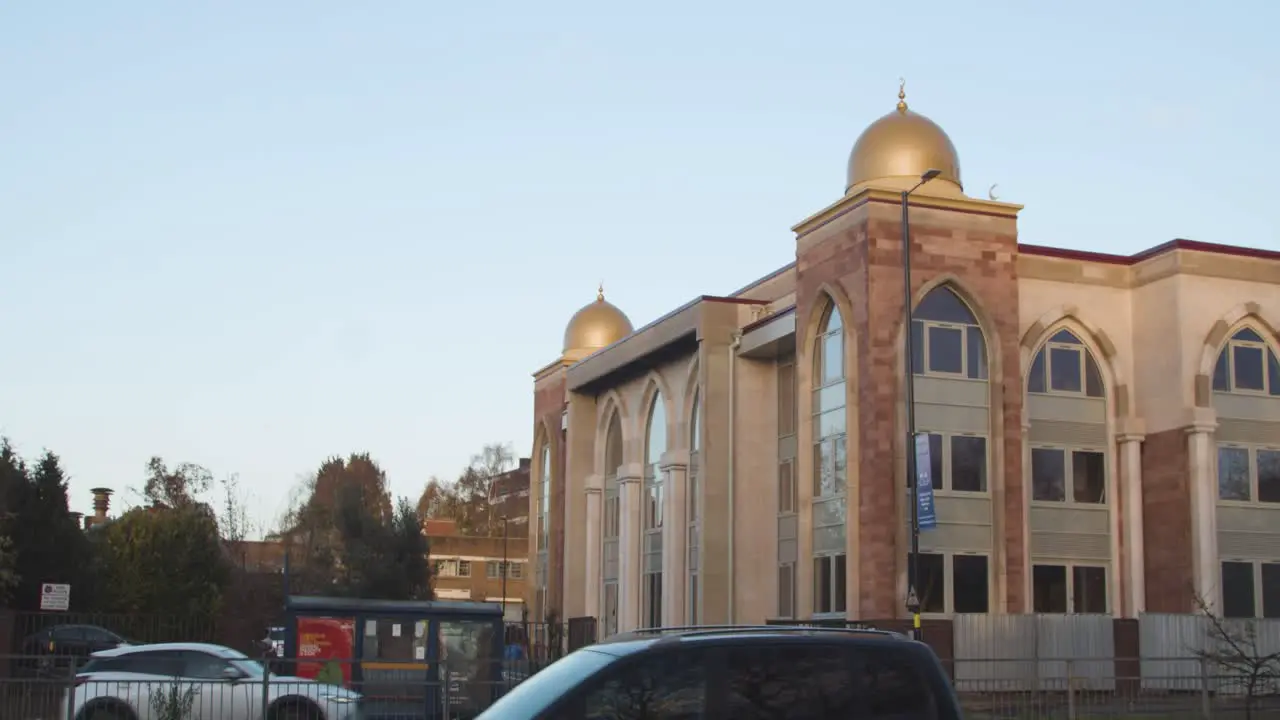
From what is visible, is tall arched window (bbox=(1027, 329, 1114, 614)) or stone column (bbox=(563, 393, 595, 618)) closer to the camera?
tall arched window (bbox=(1027, 329, 1114, 614))

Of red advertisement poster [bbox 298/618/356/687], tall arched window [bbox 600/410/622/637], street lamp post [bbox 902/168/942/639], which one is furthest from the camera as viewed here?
tall arched window [bbox 600/410/622/637]

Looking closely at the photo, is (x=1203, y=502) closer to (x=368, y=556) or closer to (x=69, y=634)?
(x=69, y=634)

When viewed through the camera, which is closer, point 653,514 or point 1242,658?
point 1242,658

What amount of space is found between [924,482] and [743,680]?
2110cm

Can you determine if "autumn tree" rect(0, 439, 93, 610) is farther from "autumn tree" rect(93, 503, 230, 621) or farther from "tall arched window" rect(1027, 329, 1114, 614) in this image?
"tall arched window" rect(1027, 329, 1114, 614)

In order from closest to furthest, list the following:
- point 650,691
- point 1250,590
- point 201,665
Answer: point 650,691, point 201,665, point 1250,590

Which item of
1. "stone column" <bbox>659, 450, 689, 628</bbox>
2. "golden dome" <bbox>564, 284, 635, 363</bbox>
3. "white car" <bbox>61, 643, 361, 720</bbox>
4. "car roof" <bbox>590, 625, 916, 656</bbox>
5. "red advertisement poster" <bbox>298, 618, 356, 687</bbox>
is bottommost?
"white car" <bbox>61, 643, 361, 720</bbox>

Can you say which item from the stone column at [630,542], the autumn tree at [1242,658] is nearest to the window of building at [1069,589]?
the autumn tree at [1242,658]

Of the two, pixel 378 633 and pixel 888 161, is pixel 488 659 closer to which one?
pixel 378 633

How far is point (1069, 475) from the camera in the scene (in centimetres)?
3384

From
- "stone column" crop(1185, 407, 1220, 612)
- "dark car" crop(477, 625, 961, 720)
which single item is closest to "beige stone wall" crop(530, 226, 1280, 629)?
"stone column" crop(1185, 407, 1220, 612)

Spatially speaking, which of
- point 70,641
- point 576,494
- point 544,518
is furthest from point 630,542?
point 70,641

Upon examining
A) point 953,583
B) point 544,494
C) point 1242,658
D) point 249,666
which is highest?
point 544,494

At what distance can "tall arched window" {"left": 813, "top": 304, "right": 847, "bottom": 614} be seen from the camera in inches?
1293
